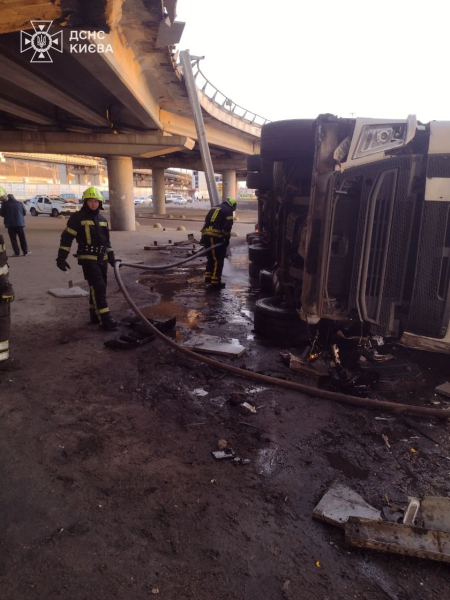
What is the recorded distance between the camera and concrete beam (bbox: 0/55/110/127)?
33.1 ft

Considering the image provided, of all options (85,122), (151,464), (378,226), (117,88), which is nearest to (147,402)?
(151,464)

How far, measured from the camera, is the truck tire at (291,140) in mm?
4651

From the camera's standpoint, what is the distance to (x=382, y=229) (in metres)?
3.71

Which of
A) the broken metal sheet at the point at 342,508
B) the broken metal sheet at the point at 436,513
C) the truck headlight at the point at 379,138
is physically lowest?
the broken metal sheet at the point at 342,508

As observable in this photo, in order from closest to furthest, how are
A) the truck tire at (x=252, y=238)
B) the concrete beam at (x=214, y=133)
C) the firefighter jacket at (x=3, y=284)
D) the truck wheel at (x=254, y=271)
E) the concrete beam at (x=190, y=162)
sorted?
the firefighter jacket at (x=3, y=284) < the truck wheel at (x=254, y=271) < the truck tire at (x=252, y=238) < the concrete beam at (x=214, y=133) < the concrete beam at (x=190, y=162)

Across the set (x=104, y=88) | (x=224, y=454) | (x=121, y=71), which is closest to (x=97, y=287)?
(x=224, y=454)

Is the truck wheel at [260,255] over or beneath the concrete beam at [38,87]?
beneath

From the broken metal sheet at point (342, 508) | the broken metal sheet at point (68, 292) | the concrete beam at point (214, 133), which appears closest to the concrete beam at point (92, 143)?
the concrete beam at point (214, 133)

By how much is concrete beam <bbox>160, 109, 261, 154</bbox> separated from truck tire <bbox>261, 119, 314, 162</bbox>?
15.5 m

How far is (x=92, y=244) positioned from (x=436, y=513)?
15.6 ft

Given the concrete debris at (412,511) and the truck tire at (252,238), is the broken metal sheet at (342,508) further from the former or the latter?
the truck tire at (252,238)

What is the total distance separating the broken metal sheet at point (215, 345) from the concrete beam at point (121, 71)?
7.39 m

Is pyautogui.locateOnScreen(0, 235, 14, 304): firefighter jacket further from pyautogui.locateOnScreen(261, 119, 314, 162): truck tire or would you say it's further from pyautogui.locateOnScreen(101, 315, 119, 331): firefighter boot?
pyautogui.locateOnScreen(261, 119, 314, 162): truck tire

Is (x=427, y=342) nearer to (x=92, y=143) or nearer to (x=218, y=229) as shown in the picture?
(x=218, y=229)
